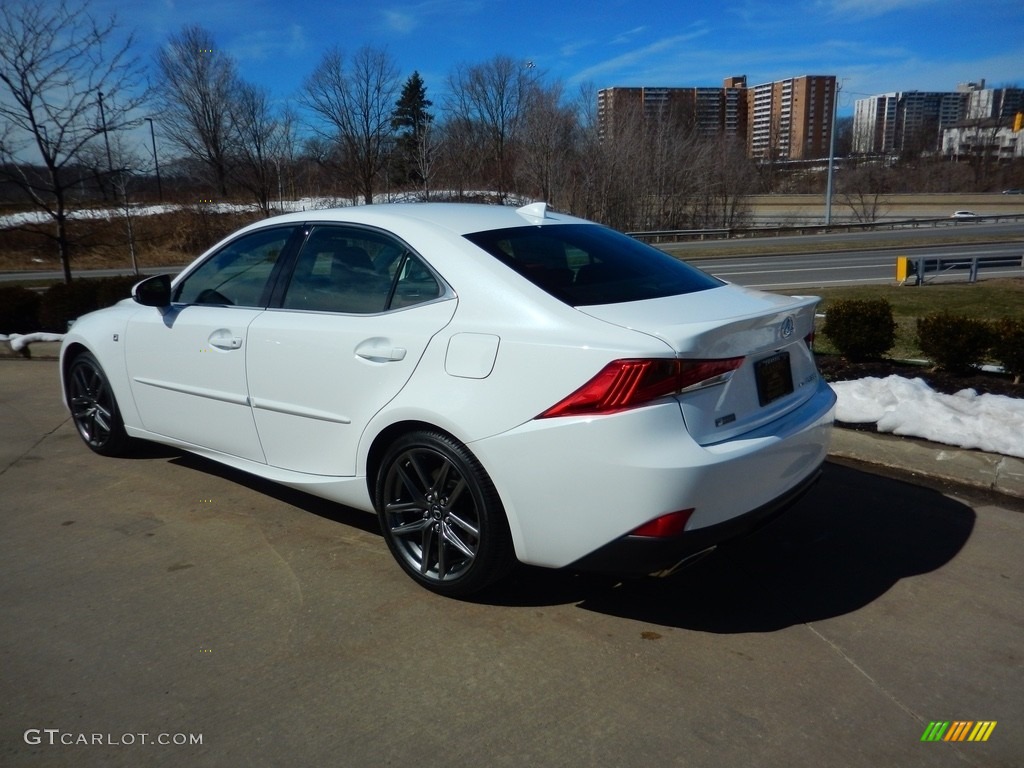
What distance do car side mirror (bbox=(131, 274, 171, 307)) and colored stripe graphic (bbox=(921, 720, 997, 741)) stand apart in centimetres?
426

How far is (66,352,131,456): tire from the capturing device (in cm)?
530

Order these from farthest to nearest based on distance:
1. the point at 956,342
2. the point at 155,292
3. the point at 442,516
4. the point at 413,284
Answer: the point at 956,342 < the point at 155,292 < the point at 413,284 < the point at 442,516

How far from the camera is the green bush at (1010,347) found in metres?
6.21

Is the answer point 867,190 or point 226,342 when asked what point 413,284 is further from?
point 867,190

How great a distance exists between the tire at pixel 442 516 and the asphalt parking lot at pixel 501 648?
151mm

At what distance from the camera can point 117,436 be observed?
5.36 metres

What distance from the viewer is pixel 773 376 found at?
3.30 m

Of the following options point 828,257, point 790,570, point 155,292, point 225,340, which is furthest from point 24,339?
point 828,257

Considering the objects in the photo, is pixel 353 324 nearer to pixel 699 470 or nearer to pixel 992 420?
pixel 699 470

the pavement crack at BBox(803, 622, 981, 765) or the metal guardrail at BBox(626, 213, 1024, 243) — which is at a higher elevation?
the metal guardrail at BBox(626, 213, 1024, 243)

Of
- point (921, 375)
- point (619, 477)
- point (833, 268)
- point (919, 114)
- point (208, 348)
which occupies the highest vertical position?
point (919, 114)

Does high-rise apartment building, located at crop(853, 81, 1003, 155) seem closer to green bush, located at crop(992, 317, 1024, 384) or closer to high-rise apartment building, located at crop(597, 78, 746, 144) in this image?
high-rise apartment building, located at crop(597, 78, 746, 144)

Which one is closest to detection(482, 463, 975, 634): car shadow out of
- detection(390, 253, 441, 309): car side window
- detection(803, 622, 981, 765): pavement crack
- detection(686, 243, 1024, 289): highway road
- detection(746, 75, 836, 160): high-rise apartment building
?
detection(803, 622, 981, 765): pavement crack

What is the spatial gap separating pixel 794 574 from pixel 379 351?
2.13 m
